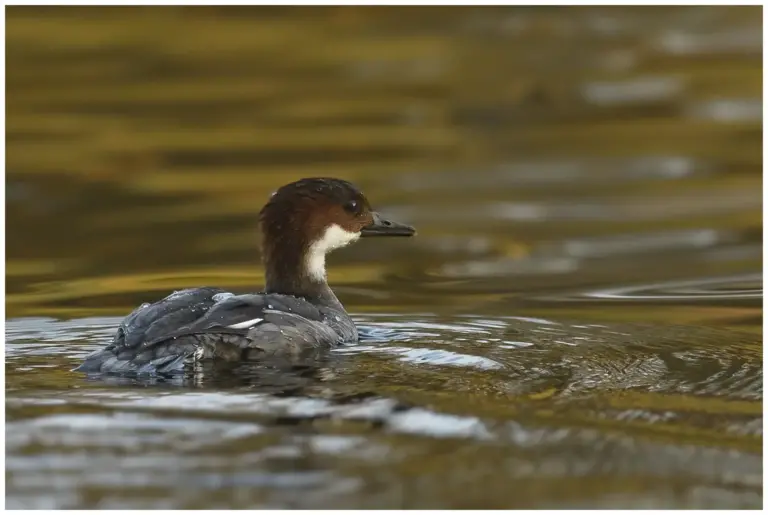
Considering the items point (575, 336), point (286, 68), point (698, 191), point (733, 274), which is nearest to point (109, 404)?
point (575, 336)

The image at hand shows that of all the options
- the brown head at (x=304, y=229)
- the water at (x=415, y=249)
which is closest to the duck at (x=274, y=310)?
the brown head at (x=304, y=229)

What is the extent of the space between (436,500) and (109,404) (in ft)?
5.43

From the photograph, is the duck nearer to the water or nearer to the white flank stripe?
the white flank stripe

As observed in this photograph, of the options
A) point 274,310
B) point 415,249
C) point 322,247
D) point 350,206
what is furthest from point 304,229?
point 415,249

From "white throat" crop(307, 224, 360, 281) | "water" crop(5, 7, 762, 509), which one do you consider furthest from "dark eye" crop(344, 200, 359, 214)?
"water" crop(5, 7, 762, 509)

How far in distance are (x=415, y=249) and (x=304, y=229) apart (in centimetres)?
241

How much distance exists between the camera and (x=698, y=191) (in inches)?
478

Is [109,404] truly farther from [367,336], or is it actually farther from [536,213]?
[536,213]

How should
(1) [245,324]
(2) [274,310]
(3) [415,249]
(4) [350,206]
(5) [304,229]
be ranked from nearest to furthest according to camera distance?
(1) [245,324], (2) [274,310], (5) [304,229], (4) [350,206], (3) [415,249]

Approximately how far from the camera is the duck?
274 inches

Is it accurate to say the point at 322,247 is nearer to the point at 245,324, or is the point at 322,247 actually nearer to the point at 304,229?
the point at 304,229

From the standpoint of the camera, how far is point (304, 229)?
8.45 meters

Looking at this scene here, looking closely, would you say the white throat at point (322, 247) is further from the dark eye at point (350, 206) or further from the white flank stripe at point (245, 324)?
the white flank stripe at point (245, 324)

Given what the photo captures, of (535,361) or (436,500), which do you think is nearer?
(436,500)
